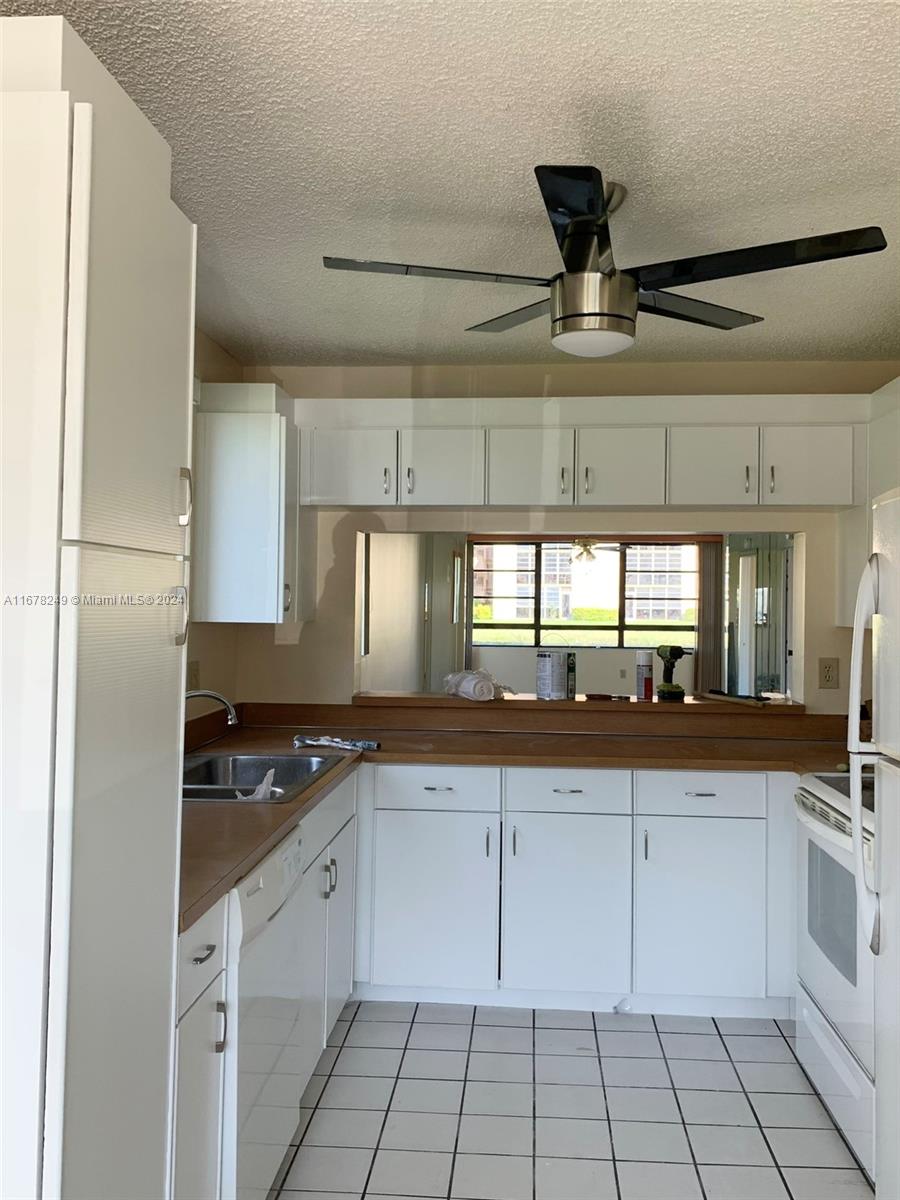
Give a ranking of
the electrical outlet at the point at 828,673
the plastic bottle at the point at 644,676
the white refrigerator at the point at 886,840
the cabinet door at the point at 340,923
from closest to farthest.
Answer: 1. the white refrigerator at the point at 886,840
2. the cabinet door at the point at 340,923
3. the electrical outlet at the point at 828,673
4. the plastic bottle at the point at 644,676

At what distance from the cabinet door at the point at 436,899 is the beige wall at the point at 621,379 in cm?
172

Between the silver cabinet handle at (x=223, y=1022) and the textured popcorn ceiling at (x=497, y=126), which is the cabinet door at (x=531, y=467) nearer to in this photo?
the textured popcorn ceiling at (x=497, y=126)

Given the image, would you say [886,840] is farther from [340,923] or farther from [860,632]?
[340,923]

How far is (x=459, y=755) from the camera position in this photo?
3.33m

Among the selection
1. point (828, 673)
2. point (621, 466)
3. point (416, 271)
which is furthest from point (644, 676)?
point (416, 271)

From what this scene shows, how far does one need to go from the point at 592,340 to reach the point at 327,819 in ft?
5.22

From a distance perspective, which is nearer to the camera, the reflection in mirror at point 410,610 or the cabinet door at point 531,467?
the cabinet door at point 531,467

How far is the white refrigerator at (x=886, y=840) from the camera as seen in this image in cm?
196

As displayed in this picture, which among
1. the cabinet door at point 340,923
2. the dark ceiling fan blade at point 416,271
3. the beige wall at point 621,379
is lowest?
the cabinet door at point 340,923

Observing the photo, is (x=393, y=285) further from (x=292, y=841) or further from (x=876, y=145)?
(x=292, y=841)

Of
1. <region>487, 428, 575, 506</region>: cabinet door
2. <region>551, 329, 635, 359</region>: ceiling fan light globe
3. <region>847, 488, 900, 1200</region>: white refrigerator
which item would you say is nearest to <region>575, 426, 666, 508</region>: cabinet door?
<region>487, 428, 575, 506</region>: cabinet door

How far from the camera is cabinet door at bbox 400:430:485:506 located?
12.0 feet

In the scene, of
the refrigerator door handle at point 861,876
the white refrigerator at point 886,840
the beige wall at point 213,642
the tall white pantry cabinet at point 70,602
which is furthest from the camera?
the beige wall at point 213,642

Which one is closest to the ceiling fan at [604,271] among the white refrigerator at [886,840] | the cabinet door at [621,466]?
the white refrigerator at [886,840]
